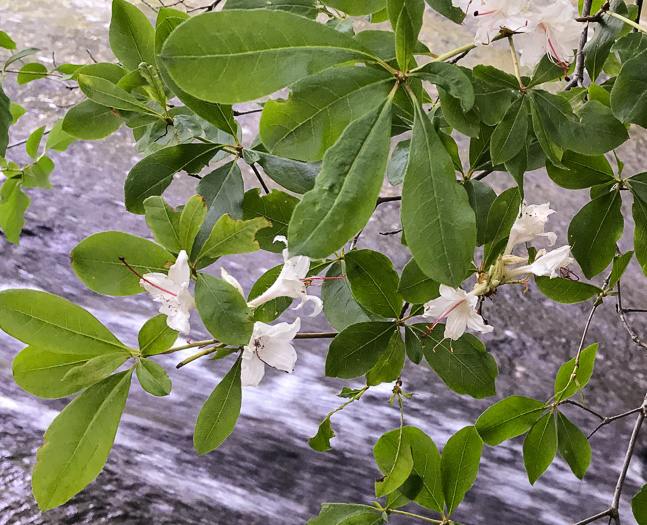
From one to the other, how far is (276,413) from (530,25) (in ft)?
4.66

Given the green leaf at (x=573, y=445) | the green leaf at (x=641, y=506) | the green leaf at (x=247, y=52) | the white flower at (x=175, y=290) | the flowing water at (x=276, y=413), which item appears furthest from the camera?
the flowing water at (x=276, y=413)

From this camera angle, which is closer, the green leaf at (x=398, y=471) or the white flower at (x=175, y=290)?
the white flower at (x=175, y=290)

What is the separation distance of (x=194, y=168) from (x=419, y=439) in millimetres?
383

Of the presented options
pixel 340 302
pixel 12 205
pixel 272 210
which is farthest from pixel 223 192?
pixel 12 205

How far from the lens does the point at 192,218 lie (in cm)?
42

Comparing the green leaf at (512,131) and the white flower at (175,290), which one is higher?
the green leaf at (512,131)

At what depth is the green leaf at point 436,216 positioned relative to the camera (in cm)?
32

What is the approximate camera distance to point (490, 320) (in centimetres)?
176

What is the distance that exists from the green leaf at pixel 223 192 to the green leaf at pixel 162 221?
0.06 meters

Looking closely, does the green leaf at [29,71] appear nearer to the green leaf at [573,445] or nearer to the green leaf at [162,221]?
the green leaf at [162,221]

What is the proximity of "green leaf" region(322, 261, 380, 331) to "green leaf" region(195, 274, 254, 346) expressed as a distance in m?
0.19

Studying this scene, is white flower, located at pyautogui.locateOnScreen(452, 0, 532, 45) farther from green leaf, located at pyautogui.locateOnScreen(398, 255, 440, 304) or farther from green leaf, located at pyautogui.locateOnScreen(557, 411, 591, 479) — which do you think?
green leaf, located at pyautogui.locateOnScreen(557, 411, 591, 479)

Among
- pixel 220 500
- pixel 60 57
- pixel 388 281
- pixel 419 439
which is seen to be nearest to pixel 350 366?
pixel 388 281

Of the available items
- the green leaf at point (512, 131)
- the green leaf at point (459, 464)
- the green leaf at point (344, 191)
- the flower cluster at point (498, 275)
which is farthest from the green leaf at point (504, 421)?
the green leaf at point (344, 191)
